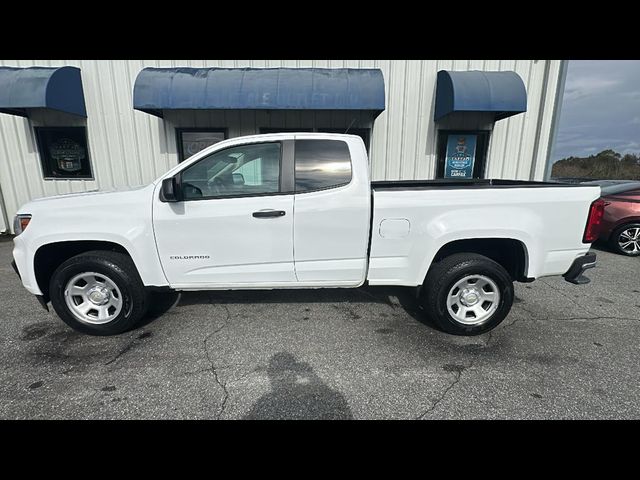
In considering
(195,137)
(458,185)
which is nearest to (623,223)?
(458,185)

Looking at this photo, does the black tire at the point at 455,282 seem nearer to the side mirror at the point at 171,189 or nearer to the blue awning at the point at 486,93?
the side mirror at the point at 171,189

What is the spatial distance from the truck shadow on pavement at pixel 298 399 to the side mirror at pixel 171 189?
5.89 feet

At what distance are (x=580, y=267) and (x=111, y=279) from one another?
187 inches

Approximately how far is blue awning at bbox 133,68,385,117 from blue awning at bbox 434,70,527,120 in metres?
1.60

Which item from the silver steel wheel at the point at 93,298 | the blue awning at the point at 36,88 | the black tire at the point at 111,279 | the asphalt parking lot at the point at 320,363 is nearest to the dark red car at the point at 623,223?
the asphalt parking lot at the point at 320,363

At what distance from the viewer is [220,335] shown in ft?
10.9

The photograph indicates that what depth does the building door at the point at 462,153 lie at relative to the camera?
7.87 m

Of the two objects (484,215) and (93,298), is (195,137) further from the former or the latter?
(484,215)

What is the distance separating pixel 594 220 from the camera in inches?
123

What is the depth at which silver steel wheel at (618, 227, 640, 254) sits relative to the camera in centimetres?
639

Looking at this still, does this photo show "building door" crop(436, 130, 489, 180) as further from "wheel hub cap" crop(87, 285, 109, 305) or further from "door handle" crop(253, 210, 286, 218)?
"wheel hub cap" crop(87, 285, 109, 305)
